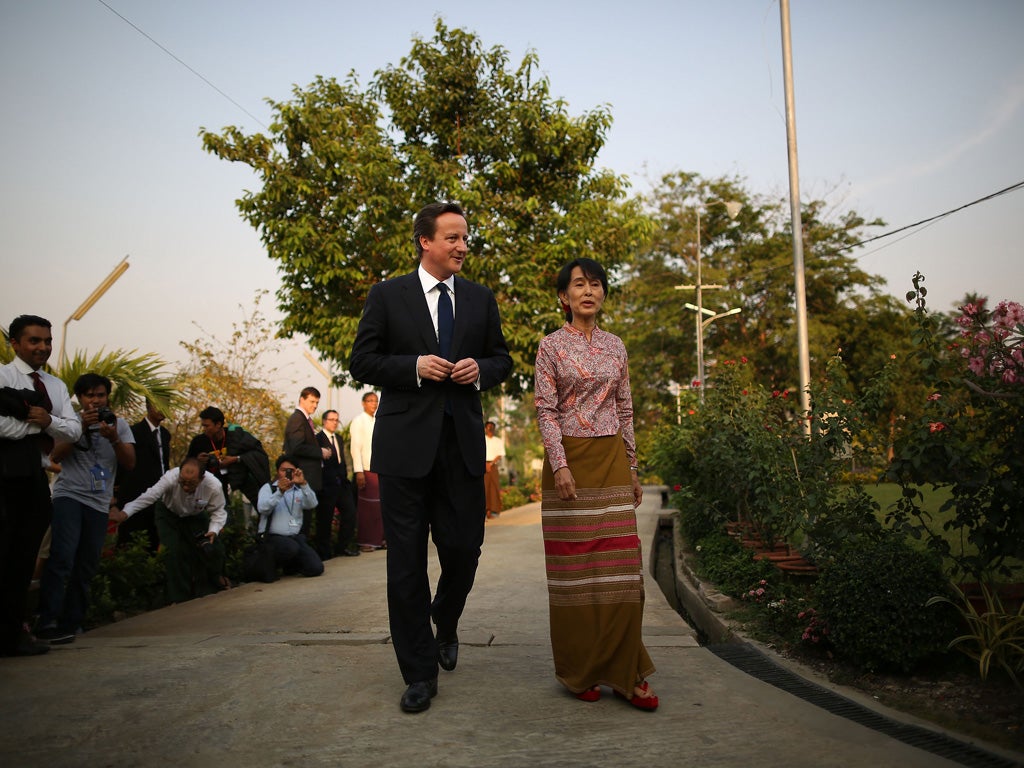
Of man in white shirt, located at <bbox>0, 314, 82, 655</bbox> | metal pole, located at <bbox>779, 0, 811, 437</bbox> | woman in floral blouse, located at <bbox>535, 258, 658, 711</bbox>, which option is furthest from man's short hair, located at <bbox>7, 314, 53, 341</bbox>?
metal pole, located at <bbox>779, 0, 811, 437</bbox>

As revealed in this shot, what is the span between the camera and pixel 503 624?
576cm

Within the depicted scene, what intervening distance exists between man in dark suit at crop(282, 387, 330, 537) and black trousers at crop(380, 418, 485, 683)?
5.85 metres

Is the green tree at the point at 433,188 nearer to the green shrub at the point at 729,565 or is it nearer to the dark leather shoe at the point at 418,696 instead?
the green shrub at the point at 729,565

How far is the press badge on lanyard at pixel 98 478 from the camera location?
575cm

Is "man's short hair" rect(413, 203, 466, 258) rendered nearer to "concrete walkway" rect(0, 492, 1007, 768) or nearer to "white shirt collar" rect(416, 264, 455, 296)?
"white shirt collar" rect(416, 264, 455, 296)

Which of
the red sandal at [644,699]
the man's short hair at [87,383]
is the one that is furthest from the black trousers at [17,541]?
the red sandal at [644,699]

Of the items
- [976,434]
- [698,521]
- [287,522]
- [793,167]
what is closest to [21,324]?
[287,522]

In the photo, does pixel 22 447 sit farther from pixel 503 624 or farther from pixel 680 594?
pixel 680 594

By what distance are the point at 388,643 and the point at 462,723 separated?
1685 mm

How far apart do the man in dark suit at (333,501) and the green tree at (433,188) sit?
18.9ft

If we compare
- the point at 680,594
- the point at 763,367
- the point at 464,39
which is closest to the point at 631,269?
the point at 763,367

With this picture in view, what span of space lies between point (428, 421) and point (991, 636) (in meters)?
2.78

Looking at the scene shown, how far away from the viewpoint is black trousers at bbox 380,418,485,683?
3824 mm

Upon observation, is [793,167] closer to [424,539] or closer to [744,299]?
[424,539]
